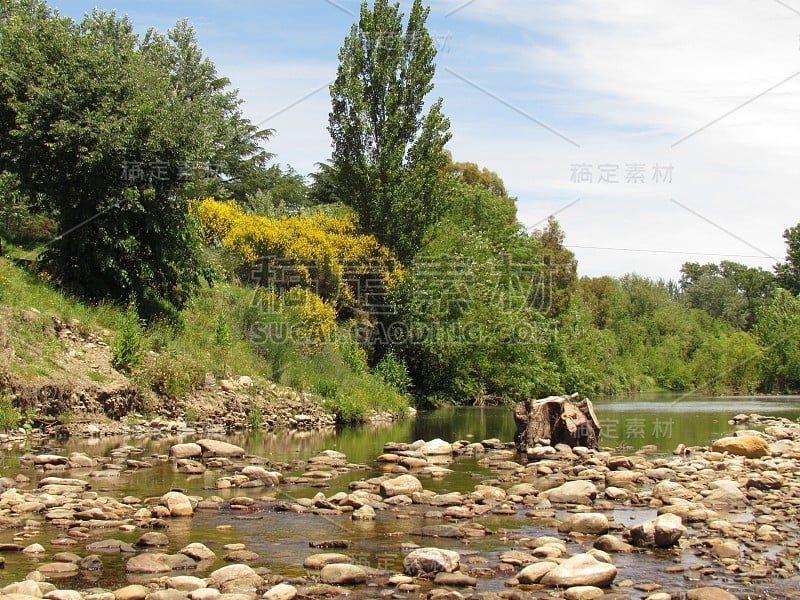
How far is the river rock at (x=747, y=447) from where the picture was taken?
16.8 metres

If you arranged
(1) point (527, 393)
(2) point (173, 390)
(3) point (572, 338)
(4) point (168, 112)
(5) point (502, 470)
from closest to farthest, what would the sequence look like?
(5) point (502, 470) → (2) point (173, 390) → (4) point (168, 112) → (1) point (527, 393) → (3) point (572, 338)

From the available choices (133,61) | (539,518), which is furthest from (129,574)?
(133,61)

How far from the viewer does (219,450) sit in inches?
601

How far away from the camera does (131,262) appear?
22.5 metres

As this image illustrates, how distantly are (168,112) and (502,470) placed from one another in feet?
42.9

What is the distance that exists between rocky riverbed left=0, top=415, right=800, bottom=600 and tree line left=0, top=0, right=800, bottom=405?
8.74 metres

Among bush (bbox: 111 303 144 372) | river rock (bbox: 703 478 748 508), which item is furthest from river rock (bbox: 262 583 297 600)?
bush (bbox: 111 303 144 372)

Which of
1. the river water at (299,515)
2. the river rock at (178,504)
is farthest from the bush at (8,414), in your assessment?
the river rock at (178,504)

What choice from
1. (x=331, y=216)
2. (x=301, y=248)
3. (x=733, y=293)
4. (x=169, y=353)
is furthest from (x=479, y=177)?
(x=733, y=293)

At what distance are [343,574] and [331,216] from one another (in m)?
28.5

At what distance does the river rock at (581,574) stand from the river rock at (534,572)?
6 cm

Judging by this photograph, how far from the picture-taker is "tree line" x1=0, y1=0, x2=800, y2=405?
833 inches

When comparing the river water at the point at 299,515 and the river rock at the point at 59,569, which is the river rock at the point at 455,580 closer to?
the river water at the point at 299,515

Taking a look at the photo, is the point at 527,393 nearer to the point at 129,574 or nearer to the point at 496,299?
the point at 496,299
